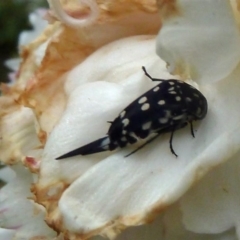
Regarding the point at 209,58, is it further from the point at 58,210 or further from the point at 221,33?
the point at 58,210

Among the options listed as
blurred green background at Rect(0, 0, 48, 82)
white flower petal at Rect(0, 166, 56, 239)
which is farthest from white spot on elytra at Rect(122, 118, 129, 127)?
blurred green background at Rect(0, 0, 48, 82)

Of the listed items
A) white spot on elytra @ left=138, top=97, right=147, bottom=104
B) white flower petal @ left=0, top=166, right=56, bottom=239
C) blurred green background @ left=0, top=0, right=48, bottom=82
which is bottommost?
blurred green background @ left=0, top=0, right=48, bottom=82

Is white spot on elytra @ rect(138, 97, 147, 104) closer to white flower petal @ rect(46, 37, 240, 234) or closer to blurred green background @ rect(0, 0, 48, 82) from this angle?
white flower petal @ rect(46, 37, 240, 234)

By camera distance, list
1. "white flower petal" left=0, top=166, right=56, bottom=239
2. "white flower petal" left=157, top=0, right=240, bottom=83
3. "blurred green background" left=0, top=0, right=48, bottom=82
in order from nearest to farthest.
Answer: "white flower petal" left=157, top=0, right=240, bottom=83, "white flower petal" left=0, top=166, right=56, bottom=239, "blurred green background" left=0, top=0, right=48, bottom=82

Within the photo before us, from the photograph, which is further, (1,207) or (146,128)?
(1,207)

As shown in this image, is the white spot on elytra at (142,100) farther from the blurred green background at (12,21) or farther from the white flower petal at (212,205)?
the blurred green background at (12,21)

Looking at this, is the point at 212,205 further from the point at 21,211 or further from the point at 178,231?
the point at 21,211

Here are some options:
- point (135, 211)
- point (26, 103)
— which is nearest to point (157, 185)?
point (135, 211)
